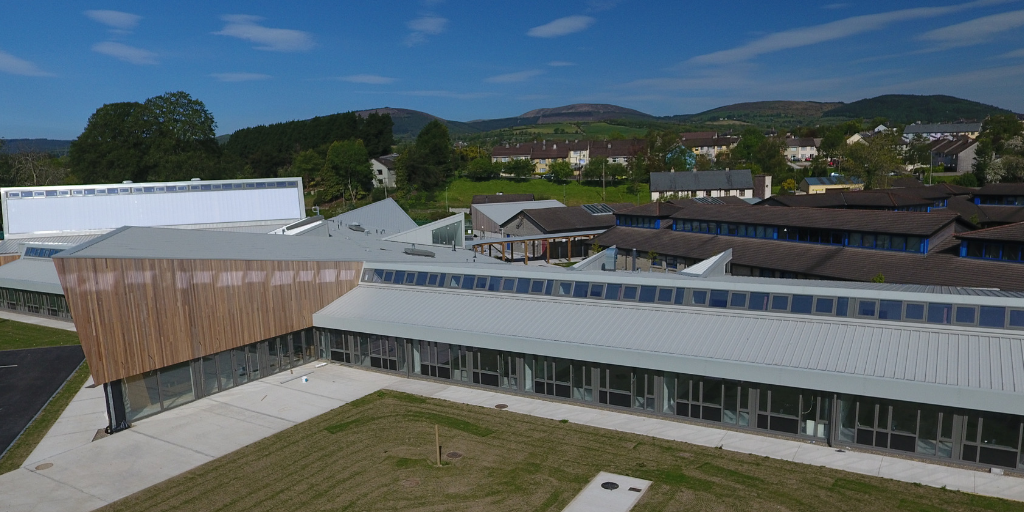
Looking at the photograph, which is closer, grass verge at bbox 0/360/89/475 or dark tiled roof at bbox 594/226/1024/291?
grass verge at bbox 0/360/89/475

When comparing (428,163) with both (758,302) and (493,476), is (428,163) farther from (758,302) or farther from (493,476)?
(493,476)

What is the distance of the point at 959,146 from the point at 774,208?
304 ft

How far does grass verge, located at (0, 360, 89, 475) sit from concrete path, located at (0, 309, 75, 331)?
11.5m

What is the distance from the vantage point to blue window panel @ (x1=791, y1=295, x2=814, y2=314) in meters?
22.5

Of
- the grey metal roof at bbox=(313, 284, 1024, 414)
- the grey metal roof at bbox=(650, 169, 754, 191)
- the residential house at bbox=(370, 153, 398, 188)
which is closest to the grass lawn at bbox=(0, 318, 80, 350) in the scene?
the grey metal roof at bbox=(313, 284, 1024, 414)

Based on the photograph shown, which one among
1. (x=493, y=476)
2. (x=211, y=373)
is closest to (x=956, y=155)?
(x=493, y=476)

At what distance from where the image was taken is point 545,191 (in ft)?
338

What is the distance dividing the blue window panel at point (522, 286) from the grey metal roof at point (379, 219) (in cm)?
2464

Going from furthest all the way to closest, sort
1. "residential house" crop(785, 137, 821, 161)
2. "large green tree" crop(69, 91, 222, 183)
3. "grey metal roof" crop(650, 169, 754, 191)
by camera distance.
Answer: "residential house" crop(785, 137, 821, 161), "grey metal roof" crop(650, 169, 754, 191), "large green tree" crop(69, 91, 222, 183)

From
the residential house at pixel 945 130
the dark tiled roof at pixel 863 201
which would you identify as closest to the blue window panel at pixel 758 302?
the dark tiled roof at pixel 863 201

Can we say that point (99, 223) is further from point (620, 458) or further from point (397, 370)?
point (620, 458)

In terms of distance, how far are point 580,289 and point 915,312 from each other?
1180 centimetres

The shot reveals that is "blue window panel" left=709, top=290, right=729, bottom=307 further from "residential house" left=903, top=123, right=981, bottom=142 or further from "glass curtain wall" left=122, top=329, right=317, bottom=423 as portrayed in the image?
"residential house" left=903, top=123, right=981, bottom=142

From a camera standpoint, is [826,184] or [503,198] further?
[826,184]
